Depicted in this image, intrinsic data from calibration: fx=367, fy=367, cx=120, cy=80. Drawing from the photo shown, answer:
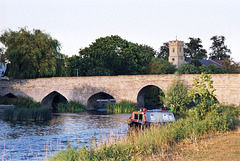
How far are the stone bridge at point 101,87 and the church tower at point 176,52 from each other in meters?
50.9

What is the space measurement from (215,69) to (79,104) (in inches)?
1373

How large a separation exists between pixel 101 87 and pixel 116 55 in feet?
52.5

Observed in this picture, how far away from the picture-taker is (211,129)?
16.2 metres

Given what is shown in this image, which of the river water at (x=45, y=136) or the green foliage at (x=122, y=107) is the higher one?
the green foliage at (x=122, y=107)

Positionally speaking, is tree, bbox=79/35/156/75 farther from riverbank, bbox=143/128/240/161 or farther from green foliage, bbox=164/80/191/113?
riverbank, bbox=143/128/240/161

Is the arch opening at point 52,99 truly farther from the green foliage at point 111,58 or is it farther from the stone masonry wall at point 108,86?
the green foliage at point 111,58

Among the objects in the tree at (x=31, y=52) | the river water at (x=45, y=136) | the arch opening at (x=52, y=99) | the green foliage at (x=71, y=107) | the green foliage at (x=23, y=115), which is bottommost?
the river water at (x=45, y=136)

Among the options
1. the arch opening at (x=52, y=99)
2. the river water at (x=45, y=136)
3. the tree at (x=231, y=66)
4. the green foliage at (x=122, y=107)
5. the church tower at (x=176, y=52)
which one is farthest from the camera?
the church tower at (x=176, y=52)

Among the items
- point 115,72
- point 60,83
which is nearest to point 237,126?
point 60,83

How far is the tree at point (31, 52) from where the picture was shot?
146 feet

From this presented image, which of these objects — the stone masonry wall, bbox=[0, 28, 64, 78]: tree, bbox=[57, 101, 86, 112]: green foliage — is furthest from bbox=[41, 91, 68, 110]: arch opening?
bbox=[57, 101, 86, 112]: green foliage

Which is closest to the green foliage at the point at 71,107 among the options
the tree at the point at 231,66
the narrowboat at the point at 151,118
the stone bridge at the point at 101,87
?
the stone bridge at the point at 101,87

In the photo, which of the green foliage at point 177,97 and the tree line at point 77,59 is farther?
the tree line at point 77,59

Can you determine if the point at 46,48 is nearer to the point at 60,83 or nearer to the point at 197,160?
the point at 60,83
